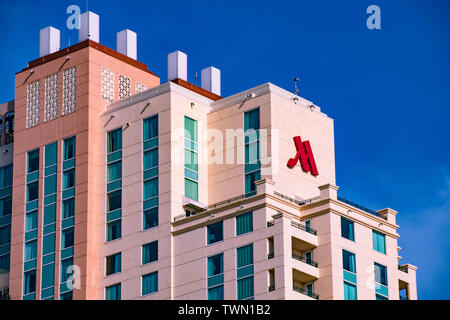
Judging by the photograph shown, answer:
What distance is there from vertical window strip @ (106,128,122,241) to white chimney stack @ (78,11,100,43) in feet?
32.0

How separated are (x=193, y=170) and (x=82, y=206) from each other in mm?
10031

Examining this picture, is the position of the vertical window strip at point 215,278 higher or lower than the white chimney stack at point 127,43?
lower

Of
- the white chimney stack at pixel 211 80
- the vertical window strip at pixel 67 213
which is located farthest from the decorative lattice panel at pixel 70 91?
the white chimney stack at pixel 211 80

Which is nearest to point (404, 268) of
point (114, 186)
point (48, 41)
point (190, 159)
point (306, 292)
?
point (306, 292)

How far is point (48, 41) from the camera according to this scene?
420 feet

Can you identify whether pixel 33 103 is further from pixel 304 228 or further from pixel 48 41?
pixel 304 228

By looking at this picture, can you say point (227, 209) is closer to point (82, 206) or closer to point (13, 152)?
point (82, 206)

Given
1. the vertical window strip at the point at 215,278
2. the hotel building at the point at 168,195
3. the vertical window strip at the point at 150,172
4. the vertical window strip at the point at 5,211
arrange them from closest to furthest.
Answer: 1. the vertical window strip at the point at 215,278
2. the hotel building at the point at 168,195
3. the vertical window strip at the point at 150,172
4. the vertical window strip at the point at 5,211

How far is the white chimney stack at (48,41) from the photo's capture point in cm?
12750

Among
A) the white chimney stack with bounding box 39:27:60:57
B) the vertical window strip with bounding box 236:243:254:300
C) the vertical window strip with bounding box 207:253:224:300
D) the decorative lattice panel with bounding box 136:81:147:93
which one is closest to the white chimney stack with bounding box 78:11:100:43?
the white chimney stack with bounding box 39:27:60:57

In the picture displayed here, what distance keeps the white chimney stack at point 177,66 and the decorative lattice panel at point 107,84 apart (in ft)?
22.7

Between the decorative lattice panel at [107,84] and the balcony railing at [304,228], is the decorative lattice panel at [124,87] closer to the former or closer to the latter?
the decorative lattice panel at [107,84]
